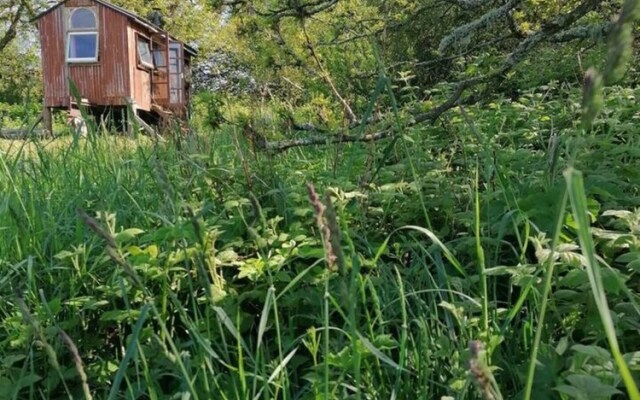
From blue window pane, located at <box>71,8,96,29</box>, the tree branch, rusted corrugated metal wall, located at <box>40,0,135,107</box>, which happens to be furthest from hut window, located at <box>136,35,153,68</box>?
the tree branch

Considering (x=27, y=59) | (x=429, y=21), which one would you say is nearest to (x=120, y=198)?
(x=429, y=21)

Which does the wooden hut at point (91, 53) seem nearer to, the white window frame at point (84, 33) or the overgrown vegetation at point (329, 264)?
the white window frame at point (84, 33)

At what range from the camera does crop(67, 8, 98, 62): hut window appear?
51.8 feet

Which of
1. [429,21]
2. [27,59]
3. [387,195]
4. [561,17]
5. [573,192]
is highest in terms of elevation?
[27,59]

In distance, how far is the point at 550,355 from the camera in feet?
3.30

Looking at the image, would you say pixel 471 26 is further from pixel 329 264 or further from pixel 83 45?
pixel 83 45

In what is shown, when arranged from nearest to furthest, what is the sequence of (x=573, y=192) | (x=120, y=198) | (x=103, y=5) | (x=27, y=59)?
(x=573, y=192)
(x=120, y=198)
(x=103, y=5)
(x=27, y=59)

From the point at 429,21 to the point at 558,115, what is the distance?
1.95 metres

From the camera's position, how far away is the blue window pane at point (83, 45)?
51.8 feet

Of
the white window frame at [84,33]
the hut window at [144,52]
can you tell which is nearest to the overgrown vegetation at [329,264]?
the white window frame at [84,33]

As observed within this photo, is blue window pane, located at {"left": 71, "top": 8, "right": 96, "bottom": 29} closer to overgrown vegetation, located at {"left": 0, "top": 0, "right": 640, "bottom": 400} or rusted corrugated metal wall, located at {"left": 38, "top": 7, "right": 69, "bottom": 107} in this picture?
rusted corrugated metal wall, located at {"left": 38, "top": 7, "right": 69, "bottom": 107}

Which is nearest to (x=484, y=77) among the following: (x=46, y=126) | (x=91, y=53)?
(x=46, y=126)

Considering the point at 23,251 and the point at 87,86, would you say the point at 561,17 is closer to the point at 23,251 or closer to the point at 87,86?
the point at 23,251

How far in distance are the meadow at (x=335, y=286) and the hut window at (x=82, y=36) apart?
14829 mm
